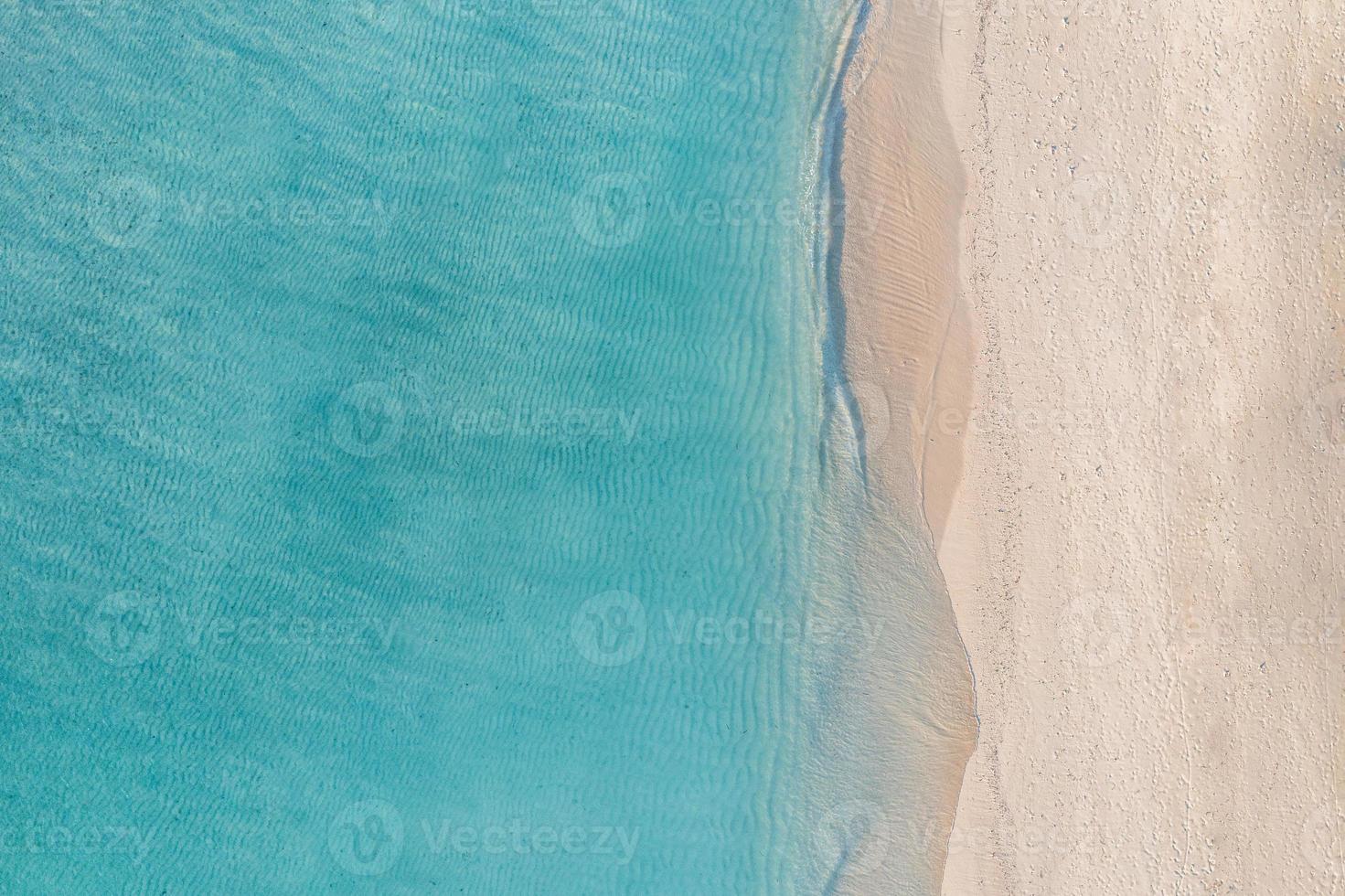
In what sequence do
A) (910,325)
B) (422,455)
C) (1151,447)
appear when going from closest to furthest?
(422,455) → (910,325) → (1151,447)

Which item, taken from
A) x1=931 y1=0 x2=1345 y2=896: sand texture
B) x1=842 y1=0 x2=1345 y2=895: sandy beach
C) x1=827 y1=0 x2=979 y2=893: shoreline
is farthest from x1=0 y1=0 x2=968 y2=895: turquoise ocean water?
x1=931 y1=0 x2=1345 y2=896: sand texture

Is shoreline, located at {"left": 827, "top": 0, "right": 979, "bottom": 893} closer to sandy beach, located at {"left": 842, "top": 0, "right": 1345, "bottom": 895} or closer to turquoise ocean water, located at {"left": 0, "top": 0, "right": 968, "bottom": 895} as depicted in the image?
sandy beach, located at {"left": 842, "top": 0, "right": 1345, "bottom": 895}

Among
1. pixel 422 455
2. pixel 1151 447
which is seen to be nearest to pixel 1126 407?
pixel 1151 447

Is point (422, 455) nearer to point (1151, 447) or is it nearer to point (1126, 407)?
point (1126, 407)

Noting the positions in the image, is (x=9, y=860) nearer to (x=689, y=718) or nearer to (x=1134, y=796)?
(x=689, y=718)

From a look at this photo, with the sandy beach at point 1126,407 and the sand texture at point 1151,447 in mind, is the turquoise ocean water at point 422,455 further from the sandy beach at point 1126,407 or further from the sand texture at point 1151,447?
the sand texture at point 1151,447

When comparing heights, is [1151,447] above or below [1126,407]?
below

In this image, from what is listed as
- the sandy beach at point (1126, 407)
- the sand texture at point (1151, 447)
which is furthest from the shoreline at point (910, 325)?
the sand texture at point (1151, 447)

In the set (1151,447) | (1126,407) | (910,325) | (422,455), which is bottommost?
(422,455)

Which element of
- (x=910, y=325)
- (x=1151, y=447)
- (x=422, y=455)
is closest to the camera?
(x=422, y=455)
